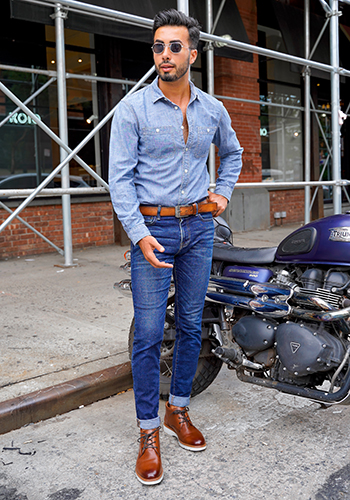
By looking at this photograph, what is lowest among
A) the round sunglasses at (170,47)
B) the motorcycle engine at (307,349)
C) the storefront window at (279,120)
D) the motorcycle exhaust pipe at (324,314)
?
the motorcycle engine at (307,349)

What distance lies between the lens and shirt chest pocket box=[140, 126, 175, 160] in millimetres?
2602

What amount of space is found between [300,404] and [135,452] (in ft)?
3.91

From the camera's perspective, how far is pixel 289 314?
2994 millimetres

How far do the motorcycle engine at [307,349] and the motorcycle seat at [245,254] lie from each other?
0.45 meters

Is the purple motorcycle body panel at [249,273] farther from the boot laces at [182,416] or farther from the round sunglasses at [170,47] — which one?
the round sunglasses at [170,47]

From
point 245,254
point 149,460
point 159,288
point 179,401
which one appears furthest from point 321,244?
point 149,460

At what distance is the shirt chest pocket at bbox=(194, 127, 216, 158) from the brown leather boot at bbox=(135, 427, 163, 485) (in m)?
1.41

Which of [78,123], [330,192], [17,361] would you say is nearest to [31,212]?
[78,123]

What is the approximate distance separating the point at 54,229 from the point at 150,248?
21.0 ft

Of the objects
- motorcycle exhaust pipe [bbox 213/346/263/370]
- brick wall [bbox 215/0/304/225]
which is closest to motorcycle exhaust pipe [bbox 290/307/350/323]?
Answer: motorcycle exhaust pipe [bbox 213/346/263/370]

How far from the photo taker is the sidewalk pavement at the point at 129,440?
8.58 ft

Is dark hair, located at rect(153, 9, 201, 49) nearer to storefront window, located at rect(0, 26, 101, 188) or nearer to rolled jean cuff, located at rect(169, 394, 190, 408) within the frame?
rolled jean cuff, located at rect(169, 394, 190, 408)

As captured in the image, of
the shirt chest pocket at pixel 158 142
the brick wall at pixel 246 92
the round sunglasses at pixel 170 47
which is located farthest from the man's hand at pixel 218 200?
the brick wall at pixel 246 92

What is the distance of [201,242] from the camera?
2.84 metres
